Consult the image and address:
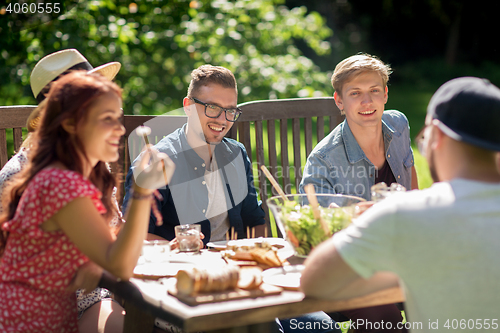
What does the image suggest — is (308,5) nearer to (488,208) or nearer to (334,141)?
(334,141)

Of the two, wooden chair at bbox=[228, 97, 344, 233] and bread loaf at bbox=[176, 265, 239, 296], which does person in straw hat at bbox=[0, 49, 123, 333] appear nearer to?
bread loaf at bbox=[176, 265, 239, 296]

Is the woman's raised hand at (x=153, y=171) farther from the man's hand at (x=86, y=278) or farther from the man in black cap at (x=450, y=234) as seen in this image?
the man in black cap at (x=450, y=234)

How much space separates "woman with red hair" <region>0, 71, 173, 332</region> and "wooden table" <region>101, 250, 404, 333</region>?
100 mm

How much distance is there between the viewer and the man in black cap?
152 cm

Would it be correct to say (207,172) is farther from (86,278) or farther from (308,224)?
(86,278)

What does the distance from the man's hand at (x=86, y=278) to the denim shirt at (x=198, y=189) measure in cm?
109

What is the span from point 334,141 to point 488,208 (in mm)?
1886

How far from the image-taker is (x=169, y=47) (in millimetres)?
6543

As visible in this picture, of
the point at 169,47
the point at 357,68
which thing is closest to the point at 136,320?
the point at 357,68

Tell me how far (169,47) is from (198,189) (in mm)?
3642

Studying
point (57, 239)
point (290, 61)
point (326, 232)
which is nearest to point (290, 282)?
point (326, 232)

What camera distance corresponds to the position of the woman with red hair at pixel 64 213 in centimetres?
187

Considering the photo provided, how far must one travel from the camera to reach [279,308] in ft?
5.69

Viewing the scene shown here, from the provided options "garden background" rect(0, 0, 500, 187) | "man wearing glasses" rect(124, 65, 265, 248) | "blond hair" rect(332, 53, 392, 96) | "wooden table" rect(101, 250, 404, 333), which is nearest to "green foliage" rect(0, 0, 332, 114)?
"garden background" rect(0, 0, 500, 187)
